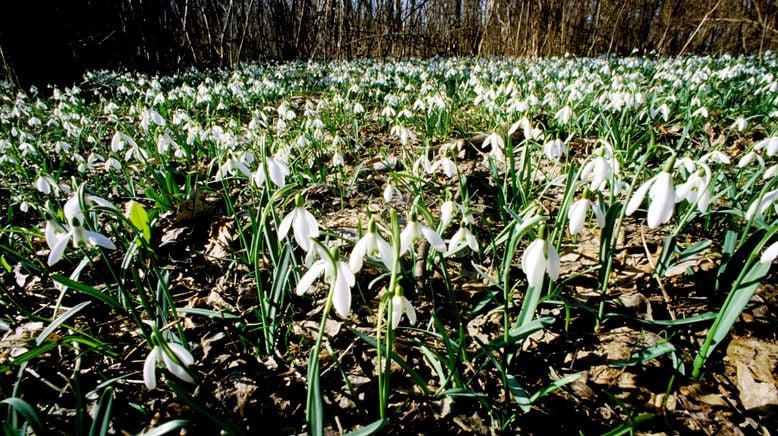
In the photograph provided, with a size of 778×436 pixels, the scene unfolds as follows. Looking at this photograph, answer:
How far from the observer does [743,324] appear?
135cm

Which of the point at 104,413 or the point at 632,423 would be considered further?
the point at 104,413

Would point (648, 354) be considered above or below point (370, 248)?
below

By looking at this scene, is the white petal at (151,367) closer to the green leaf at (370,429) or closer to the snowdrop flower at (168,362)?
the snowdrop flower at (168,362)

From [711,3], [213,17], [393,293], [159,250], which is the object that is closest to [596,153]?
[393,293]

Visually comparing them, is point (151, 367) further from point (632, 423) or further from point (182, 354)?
point (632, 423)

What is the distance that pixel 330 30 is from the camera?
14266mm

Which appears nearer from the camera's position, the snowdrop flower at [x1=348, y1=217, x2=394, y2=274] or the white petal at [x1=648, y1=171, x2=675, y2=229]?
the snowdrop flower at [x1=348, y1=217, x2=394, y2=274]

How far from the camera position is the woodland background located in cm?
731

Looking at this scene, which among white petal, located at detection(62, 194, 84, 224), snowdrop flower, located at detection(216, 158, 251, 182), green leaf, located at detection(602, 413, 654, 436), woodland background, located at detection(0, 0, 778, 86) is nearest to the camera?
green leaf, located at detection(602, 413, 654, 436)

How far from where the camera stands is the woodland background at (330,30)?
7312 mm

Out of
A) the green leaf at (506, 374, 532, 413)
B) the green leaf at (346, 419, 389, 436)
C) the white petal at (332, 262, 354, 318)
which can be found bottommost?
the green leaf at (506, 374, 532, 413)

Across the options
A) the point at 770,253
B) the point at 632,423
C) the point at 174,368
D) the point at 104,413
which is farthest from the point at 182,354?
the point at 770,253

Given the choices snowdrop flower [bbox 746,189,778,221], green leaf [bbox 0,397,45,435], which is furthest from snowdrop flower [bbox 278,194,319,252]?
snowdrop flower [bbox 746,189,778,221]

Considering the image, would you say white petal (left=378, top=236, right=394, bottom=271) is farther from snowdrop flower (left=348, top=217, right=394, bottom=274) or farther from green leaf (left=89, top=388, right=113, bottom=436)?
green leaf (left=89, top=388, right=113, bottom=436)
